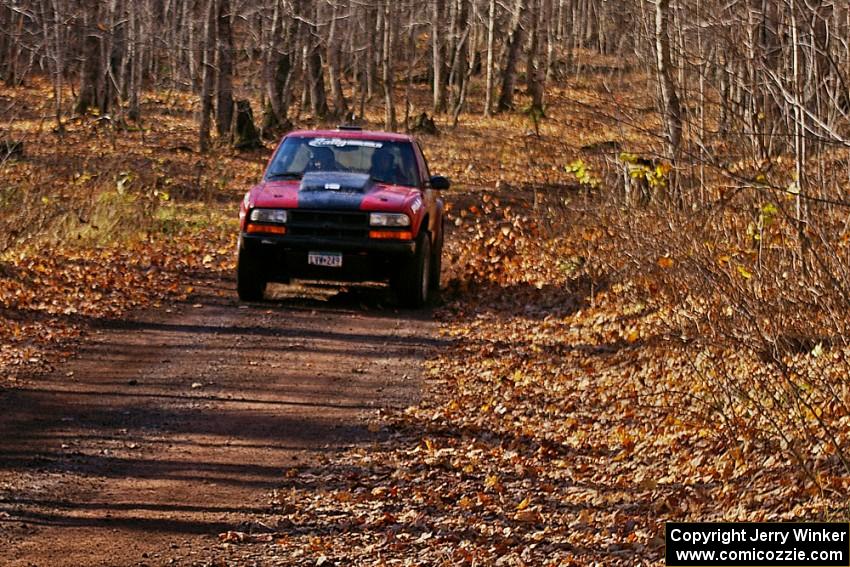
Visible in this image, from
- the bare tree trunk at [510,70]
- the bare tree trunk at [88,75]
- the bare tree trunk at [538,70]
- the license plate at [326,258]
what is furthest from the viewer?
the bare tree trunk at [510,70]

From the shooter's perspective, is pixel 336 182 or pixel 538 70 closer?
pixel 336 182

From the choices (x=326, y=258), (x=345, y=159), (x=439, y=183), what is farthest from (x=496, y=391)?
(x=345, y=159)

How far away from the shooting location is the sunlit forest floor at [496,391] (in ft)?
22.7

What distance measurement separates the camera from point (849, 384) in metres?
7.21

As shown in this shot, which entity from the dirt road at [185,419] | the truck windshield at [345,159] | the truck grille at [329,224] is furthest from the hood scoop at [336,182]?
the dirt road at [185,419]

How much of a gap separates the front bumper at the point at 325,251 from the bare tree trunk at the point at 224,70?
17.8m

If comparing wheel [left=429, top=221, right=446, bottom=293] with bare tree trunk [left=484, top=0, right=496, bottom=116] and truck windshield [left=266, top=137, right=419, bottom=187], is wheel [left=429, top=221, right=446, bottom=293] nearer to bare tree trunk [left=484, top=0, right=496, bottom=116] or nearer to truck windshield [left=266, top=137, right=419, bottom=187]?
truck windshield [left=266, top=137, right=419, bottom=187]

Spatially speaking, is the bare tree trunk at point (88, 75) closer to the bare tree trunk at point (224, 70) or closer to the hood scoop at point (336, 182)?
the bare tree trunk at point (224, 70)

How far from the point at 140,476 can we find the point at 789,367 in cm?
418

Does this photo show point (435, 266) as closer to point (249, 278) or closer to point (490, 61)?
point (249, 278)

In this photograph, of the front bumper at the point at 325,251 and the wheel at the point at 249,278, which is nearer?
the front bumper at the point at 325,251

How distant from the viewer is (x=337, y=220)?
1412 centimetres

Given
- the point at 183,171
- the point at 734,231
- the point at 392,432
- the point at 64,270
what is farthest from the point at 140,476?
the point at 183,171

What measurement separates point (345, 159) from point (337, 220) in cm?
117
